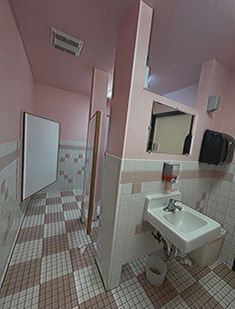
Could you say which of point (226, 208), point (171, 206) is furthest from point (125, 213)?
point (226, 208)

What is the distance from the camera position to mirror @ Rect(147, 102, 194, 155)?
1112 mm

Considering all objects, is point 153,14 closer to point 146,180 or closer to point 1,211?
point 146,180

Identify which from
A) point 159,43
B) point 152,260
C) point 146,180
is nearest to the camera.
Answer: point 146,180

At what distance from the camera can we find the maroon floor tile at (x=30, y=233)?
1.57m

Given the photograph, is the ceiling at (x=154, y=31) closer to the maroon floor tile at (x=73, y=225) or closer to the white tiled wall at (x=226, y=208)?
the white tiled wall at (x=226, y=208)

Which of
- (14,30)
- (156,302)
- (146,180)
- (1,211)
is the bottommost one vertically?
(156,302)

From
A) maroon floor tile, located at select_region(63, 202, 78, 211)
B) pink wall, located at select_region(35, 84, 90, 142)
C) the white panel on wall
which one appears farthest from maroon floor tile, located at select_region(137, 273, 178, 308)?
pink wall, located at select_region(35, 84, 90, 142)

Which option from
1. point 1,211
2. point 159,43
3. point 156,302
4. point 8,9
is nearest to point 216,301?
point 156,302

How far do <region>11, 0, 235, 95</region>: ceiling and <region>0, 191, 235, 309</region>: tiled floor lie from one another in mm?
2106

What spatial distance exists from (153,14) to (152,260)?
208 centimetres

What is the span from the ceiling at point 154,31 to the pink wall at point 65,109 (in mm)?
894

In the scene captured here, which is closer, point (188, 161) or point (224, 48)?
point (224, 48)

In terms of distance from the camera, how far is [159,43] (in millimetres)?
1240

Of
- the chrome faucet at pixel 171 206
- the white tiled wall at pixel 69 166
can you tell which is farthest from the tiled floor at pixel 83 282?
the white tiled wall at pixel 69 166
